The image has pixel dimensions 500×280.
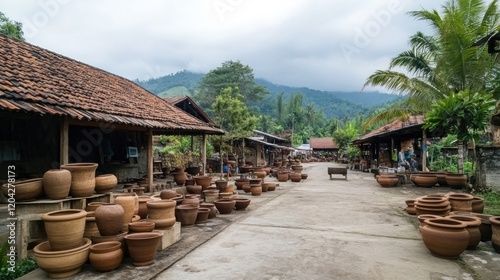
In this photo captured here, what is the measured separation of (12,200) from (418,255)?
231 inches

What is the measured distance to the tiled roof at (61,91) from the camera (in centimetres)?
512

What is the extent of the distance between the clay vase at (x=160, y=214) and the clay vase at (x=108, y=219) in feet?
2.09

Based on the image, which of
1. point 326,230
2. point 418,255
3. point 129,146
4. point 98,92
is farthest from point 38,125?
point 418,255

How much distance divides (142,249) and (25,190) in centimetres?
194

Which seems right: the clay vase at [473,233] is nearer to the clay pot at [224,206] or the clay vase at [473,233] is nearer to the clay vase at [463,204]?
the clay vase at [463,204]

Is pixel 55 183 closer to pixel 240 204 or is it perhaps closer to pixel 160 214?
pixel 160 214

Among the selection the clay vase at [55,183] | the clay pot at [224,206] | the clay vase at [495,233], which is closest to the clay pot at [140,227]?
the clay vase at [55,183]

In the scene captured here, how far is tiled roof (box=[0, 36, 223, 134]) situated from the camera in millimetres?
5125

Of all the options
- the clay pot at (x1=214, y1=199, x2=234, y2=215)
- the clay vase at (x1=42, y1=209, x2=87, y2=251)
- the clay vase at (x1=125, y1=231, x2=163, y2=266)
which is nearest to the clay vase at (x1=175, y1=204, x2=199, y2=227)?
the clay pot at (x1=214, y1=199, x2=234, y2=215)

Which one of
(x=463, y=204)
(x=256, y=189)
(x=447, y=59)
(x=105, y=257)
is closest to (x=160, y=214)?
(x=105, y=257)

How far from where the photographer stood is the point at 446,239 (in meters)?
4.21

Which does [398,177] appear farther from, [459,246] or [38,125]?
[38,125]

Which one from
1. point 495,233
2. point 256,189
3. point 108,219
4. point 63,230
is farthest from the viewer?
point 256,189

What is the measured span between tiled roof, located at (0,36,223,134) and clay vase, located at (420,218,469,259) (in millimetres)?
Answer: 6194
